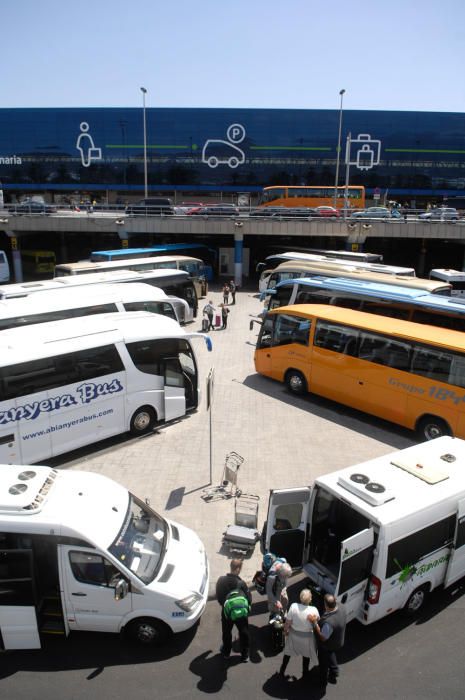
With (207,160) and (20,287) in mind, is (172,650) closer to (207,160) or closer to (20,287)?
(20,287)

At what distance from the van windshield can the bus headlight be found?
43 cm

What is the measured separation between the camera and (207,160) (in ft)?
193

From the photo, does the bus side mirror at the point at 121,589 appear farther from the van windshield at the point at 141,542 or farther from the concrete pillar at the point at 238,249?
the concrete pillar at the point at 238,249

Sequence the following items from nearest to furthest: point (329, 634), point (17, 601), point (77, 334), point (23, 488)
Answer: point (329, 634) → point (17, 601) → point (23, 488) → point (77, 334)

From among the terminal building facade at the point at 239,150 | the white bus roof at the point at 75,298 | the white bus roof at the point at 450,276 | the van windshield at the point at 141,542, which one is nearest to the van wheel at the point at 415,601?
the van windshield at the point at 141,542

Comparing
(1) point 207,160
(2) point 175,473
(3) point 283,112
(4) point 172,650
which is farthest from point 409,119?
(4) point 172,650

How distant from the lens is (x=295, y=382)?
14.5 m

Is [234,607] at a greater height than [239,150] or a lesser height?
lesser

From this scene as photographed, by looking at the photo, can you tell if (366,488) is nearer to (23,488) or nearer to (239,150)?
(23,488)

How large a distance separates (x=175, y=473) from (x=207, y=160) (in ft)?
178

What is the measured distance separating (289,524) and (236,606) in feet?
5.58

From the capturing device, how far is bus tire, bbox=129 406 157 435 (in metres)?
11.4

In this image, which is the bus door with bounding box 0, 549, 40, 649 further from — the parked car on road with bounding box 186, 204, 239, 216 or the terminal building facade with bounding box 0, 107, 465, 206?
the terminal building facade with bounding box 0, 107, 465, 206

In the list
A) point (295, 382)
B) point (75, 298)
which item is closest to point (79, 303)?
point (75, 298)
